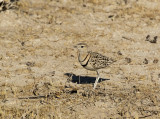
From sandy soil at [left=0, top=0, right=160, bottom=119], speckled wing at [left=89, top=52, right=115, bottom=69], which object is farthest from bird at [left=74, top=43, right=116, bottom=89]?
sandy soil at [left=0, top=0, right=160, bottom=119]

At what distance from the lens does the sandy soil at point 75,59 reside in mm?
7633

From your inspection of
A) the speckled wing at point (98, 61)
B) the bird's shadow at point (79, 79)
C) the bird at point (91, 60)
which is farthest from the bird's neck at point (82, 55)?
the bird's shadow at point (79, 79)

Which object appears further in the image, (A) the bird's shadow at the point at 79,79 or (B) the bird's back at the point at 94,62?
(A) the bird's shadow at the point at 79,79

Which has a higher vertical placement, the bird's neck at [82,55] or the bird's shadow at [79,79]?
the bird's neck at [82,55]

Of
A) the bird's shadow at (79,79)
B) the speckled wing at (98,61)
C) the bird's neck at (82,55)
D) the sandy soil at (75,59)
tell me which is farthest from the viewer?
the bird's shadow at (79,79)

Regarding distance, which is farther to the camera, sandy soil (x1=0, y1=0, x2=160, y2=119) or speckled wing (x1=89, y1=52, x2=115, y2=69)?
speckled wing (x1=89, y1=52, x2=115, y2=69)

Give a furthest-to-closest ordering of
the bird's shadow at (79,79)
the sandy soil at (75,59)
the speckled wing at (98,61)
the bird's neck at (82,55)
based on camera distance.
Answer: the bird's shadow at (79,79), the bird's neck at (82,55), the speckled wing at (98,61), the sandy soil at (75,59)

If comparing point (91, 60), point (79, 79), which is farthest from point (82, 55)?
point (79, 79)

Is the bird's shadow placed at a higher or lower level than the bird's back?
lower

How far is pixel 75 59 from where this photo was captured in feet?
35.8

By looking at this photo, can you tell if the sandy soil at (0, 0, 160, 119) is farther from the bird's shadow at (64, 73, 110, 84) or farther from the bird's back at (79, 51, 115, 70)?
the bird's back at (79, 51, 115, 70)

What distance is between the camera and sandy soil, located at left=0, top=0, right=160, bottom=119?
7633 millimetres

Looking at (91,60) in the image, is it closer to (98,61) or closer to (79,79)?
(98,61)

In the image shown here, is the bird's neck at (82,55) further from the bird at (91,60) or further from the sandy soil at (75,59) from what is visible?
the sandy soil at (75,59)
